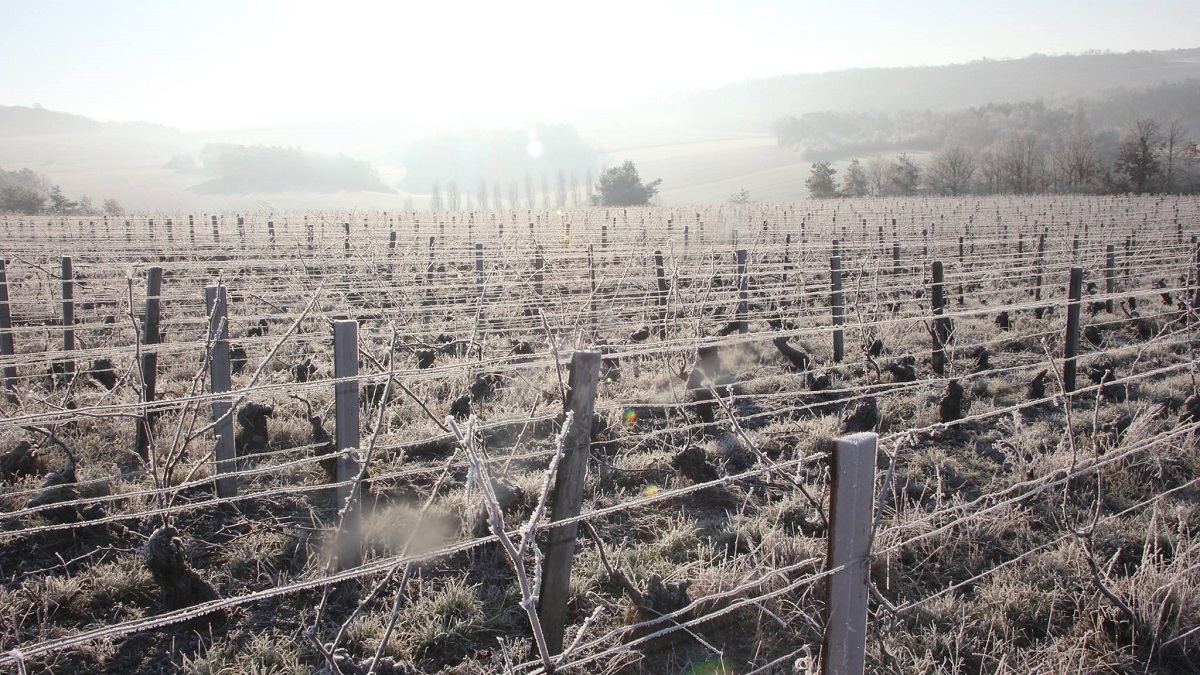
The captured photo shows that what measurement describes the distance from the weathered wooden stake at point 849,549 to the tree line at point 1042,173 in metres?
50.9

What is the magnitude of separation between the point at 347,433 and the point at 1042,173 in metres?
65.2

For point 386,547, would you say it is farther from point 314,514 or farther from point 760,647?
point 760,647

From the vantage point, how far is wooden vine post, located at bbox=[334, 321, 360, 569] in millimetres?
2758

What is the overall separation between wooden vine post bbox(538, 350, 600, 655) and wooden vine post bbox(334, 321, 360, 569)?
0.89 metres

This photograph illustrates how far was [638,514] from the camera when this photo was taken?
3672 mm

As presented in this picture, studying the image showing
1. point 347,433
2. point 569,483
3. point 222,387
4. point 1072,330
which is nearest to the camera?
point 569,483

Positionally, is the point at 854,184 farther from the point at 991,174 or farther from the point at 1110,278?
the point at 1110,278

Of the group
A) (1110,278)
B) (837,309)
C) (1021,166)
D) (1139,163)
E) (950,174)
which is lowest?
(837,309)

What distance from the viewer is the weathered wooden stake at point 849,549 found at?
5.19 ft

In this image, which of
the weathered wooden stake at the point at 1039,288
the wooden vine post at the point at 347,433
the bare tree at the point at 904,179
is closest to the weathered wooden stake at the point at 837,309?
the weathered wooden stake at the point at 1039,288

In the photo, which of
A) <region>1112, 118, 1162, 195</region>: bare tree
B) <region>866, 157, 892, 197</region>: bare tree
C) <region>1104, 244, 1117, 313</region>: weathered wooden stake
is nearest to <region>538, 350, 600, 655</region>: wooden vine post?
<region>1104, 244, 1117, 313</region>: weathered wooden stake

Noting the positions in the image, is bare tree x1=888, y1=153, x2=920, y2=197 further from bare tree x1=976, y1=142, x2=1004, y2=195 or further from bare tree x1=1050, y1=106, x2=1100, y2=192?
bare tree x1=1050, y1=106, x2=1100, y2=192

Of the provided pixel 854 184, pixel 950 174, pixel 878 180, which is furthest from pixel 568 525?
pixel 950 174

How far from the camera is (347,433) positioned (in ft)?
9.27
